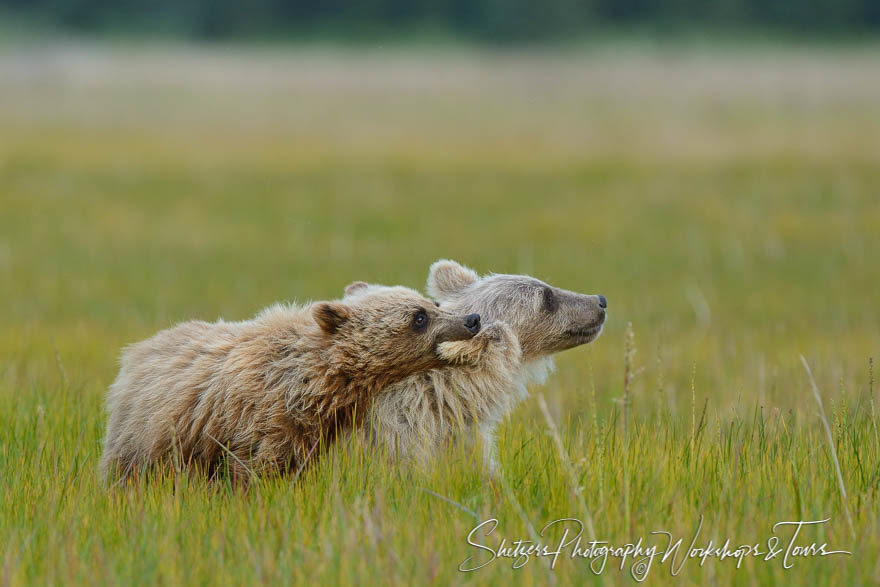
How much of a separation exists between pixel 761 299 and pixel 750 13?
43.8 meters

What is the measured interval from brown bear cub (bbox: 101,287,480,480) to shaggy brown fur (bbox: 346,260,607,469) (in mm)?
105

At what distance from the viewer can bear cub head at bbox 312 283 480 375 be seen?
486 centimetres

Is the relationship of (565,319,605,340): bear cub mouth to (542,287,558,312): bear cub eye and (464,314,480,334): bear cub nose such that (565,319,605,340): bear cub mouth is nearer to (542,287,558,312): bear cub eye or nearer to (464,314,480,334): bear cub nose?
(542,287,558,312): bear cub eye

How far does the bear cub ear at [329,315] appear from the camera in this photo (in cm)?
481

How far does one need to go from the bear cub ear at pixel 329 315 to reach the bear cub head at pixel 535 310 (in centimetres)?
73

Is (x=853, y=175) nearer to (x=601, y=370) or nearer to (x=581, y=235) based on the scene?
(x=581, y=235)

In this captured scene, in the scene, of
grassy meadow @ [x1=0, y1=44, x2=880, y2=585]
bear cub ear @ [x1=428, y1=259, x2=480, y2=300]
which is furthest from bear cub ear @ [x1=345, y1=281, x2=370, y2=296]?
grassy meadow @ [x1=0, y1=44, x2=880, y2=585]

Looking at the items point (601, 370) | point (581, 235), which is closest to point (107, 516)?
point (601, 370)

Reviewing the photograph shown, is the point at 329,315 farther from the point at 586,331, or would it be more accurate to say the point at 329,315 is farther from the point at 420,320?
the point at 586,331

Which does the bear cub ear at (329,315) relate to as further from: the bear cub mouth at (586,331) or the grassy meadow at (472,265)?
the bear cub mouth at (586,331)

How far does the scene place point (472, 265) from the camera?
12.2 m

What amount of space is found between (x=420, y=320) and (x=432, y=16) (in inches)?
2044

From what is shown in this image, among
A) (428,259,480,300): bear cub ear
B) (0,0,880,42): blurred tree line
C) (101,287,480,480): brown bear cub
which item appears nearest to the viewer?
(101,287,480,480): brown bear cub

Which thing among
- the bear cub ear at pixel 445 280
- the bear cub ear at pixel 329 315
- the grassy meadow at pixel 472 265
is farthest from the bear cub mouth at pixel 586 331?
the bear cub ear at pixel 329 315
